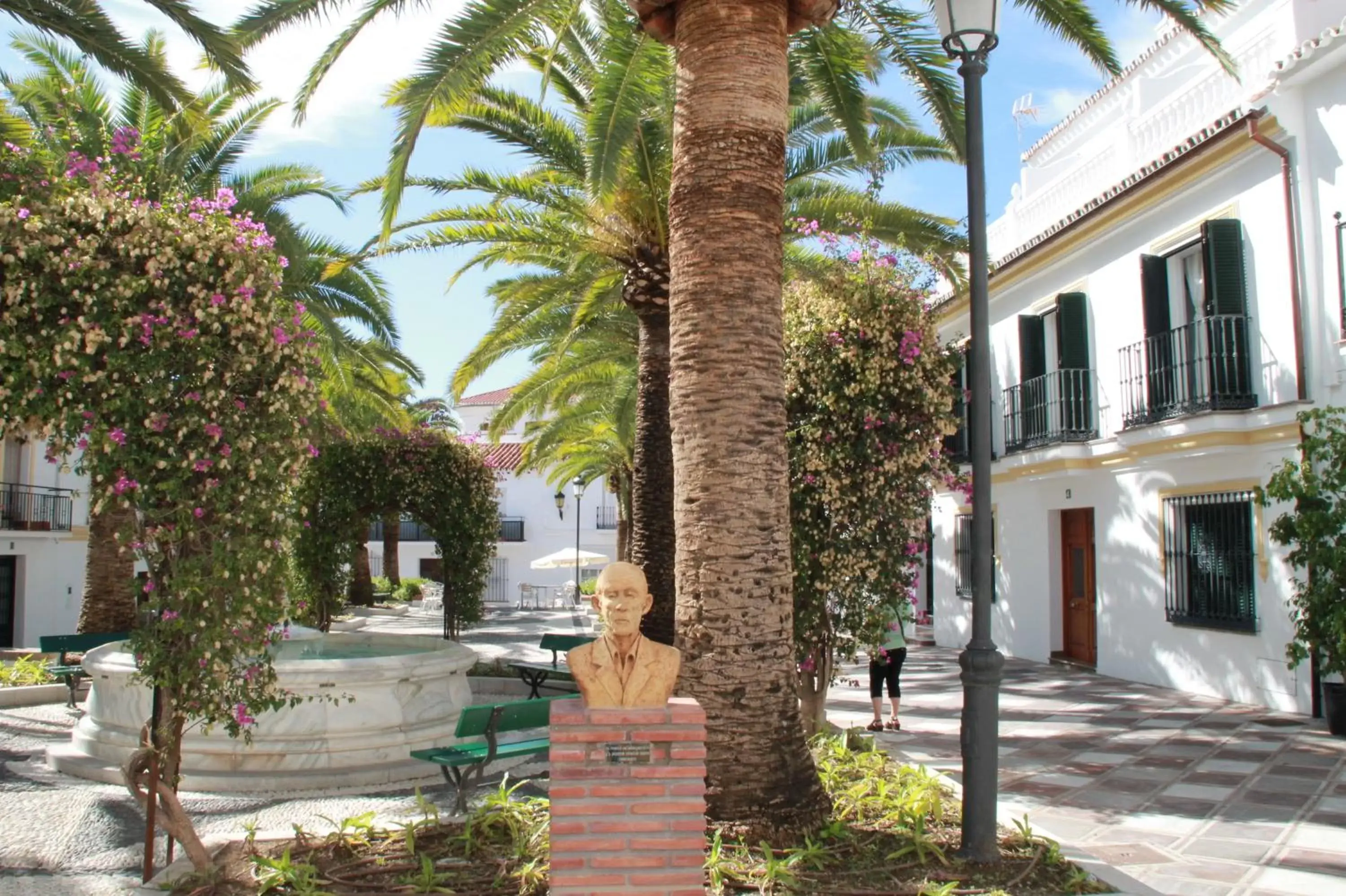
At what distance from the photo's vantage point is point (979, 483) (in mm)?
5891

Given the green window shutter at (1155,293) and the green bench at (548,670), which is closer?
the green bench at (548,670)

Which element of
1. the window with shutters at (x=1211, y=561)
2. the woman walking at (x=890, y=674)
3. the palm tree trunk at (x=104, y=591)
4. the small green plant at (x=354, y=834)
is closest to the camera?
the small green plant at (x=354, y=834)

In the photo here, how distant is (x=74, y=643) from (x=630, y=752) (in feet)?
36.5

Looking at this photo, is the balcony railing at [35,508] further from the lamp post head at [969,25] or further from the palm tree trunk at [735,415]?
the lamp post head at [969,25]

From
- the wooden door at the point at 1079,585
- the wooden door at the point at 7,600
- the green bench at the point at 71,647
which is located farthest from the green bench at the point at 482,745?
the wooden door at the point at 7,600

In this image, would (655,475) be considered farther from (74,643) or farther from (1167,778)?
(74,643)

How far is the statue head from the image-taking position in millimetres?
4750

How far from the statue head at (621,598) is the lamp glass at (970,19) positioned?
362 centimetres

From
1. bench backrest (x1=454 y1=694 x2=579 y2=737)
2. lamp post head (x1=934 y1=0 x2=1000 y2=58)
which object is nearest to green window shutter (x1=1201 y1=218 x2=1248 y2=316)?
lamp post head (x1=934 y1=0 x2=1000 y2=58)

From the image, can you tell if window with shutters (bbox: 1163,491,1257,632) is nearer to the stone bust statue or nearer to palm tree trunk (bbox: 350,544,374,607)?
the stone bust statue

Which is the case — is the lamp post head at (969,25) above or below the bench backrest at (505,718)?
above

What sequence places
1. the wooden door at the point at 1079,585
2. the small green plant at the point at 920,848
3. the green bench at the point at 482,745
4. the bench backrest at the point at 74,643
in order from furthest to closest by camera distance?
the wooden door at the point at 1079,585 → the bench backrest at the point at 74,643 → the green bench at the point at 482,745 → the small green plant at the point at 920,848

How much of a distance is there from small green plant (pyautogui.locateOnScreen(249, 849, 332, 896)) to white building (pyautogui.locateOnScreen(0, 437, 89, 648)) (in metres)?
21.6

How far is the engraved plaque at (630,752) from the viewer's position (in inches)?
181
